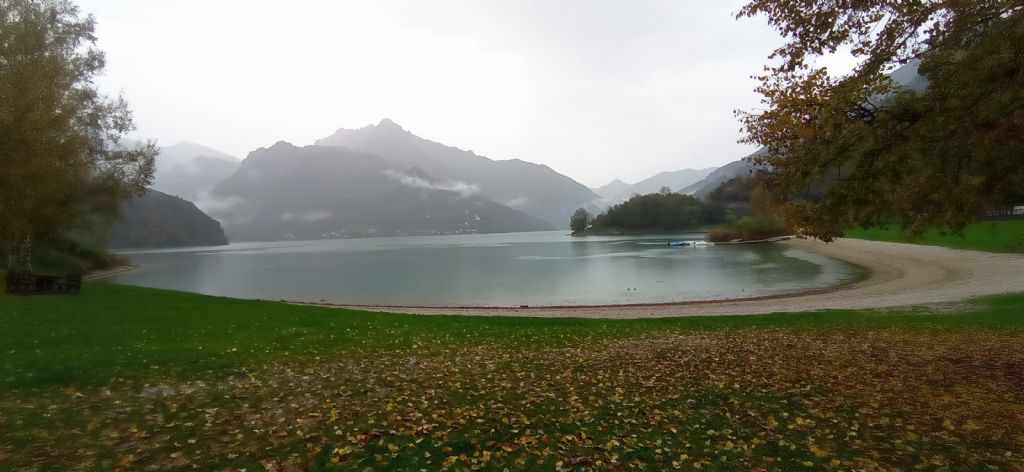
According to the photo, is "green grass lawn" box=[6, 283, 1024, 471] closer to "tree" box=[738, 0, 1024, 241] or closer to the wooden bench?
"tree" box=[738, 0, 1024, 241]

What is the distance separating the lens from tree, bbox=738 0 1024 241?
859 cm

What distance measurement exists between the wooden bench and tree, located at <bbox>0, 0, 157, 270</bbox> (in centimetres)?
242

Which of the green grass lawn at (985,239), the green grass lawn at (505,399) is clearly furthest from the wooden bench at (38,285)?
the green grass lawn at (985,239)

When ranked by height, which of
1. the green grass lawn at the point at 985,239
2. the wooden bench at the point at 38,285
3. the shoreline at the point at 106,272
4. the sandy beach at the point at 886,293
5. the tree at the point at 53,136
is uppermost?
the tree at the point at 53,136

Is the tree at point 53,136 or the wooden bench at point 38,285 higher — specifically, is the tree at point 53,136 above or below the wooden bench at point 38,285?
above

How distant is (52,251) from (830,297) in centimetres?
7399

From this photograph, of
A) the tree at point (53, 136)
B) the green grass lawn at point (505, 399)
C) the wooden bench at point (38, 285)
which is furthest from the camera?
the wooden bench at point (38, 285)

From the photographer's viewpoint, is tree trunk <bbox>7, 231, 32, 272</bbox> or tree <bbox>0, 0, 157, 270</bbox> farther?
tree trunk <bbox>7, 231, 32, 272</bbox>

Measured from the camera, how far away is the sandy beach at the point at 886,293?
29.2m

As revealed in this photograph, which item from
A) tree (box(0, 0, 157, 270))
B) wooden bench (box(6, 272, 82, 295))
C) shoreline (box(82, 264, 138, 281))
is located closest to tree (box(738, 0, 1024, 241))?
tree (box(0, 0, 157, 270))

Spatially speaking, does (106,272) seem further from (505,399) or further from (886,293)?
(886,293)

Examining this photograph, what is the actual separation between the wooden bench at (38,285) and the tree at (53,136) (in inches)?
95.3

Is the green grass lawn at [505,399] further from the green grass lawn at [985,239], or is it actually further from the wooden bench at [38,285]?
the green grass lawn at [985,239]

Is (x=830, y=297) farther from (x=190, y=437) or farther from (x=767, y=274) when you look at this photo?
(x=190, y=437)
